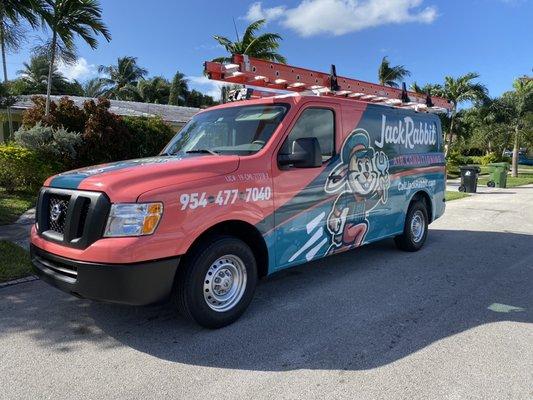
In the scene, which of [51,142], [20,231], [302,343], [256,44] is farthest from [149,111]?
[302,343]

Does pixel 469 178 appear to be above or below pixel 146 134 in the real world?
below

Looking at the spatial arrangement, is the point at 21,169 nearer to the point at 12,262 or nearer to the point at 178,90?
the point at 12,262

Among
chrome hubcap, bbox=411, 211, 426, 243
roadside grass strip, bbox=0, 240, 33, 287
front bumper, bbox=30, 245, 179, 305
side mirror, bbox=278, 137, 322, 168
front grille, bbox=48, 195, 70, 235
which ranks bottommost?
roadside grass strip, bbox=0, 240, 33, 287

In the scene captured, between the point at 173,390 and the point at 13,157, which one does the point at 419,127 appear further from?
the point at 13,157

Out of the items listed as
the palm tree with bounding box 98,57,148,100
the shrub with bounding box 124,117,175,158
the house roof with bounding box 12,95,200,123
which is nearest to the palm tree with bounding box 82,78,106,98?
the palm tree with bounding box 98,57,148,100

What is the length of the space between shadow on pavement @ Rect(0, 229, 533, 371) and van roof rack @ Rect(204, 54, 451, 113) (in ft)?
8.01

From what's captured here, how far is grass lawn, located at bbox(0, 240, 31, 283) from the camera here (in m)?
5.68

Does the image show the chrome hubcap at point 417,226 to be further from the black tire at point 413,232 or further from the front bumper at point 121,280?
the front bumper at point 121,280

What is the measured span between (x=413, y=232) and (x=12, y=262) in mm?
5840

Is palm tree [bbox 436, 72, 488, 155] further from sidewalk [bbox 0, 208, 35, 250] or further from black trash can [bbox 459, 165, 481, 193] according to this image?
sidewalk [bbox 0, 208, 35, 250]

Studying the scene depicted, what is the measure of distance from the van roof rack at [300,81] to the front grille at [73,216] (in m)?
2.26

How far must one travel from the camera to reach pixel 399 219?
6.71 metres

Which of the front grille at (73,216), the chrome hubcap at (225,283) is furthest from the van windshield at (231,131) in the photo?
the front grille at (73,216)

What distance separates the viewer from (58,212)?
401 cm
